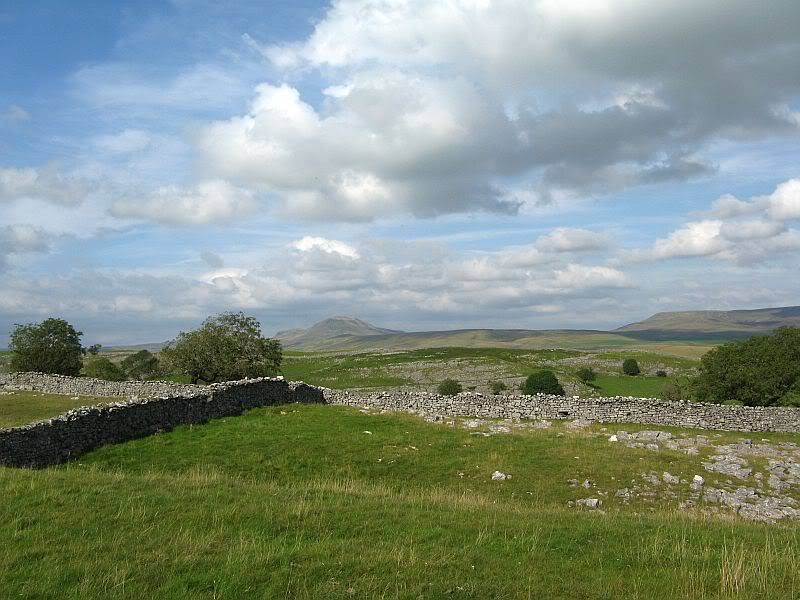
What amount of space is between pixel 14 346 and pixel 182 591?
195 ft

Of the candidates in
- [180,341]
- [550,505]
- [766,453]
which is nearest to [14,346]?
[180,341]

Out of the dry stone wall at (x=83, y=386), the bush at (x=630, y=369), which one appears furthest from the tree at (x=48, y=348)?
the bush at (x=630, y=369)

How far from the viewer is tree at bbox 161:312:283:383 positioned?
158 ft

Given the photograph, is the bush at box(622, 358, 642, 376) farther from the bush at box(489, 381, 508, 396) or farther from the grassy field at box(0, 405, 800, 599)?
the grassy field at box(0, 405, 800, 599)

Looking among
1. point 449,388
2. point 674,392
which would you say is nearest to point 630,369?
point 674,392

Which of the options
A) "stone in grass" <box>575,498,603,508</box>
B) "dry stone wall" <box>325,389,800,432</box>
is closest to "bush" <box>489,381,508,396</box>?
"dry stone wall" <box>325,389,800,432</box>

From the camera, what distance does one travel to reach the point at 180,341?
48875 mm

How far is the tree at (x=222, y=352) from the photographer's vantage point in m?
48.0

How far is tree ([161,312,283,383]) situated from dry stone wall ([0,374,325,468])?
1590 cm

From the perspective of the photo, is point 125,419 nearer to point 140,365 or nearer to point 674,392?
point 674,392

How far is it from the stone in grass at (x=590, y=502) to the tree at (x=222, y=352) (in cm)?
3701

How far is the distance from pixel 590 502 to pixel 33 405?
3310cm

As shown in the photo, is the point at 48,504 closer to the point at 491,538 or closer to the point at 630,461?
the point at 491,538

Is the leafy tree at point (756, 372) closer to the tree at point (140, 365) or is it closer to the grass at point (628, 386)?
the grass at point (628, 386)
